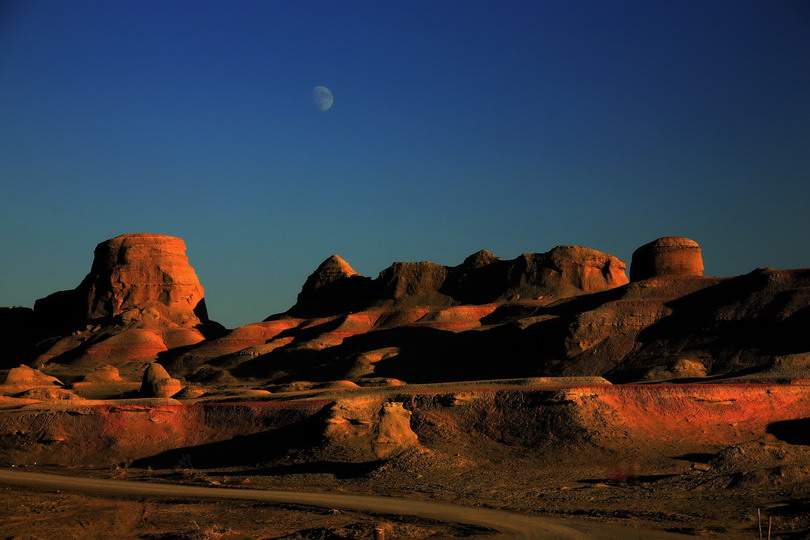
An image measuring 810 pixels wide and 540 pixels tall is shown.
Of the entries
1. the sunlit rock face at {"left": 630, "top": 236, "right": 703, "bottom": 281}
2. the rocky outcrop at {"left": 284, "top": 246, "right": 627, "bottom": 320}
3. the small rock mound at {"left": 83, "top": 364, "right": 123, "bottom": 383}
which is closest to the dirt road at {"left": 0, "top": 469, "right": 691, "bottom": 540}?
the small rock mound at {"left": 83, "top": 364, "right": 123, "bottom": 383}

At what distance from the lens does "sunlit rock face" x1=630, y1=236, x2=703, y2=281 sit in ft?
226

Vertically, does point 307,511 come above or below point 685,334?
below

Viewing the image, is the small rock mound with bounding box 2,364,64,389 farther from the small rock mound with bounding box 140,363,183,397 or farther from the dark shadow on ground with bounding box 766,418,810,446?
the dark shadow on ground with bounding box 766,418,810,446

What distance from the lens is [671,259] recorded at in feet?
226

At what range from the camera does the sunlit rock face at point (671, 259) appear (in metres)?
68.9

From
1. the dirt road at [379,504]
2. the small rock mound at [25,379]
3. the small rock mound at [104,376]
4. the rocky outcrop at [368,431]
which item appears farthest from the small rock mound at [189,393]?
the small rock mound at [104,376]

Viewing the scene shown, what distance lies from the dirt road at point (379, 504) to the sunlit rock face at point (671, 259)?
50189 millimetres

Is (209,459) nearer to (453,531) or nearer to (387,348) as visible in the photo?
(453,531)

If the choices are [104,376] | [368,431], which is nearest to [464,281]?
[104,376]

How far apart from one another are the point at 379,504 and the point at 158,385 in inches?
1227

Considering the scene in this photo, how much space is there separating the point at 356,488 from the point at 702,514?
987cm

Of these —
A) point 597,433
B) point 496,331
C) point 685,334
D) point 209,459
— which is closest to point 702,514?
point 597,433

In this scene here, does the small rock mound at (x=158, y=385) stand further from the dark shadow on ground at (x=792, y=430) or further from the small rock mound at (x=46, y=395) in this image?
the dark shadow on ground at (x=792, y=430)

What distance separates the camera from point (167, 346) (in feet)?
302
